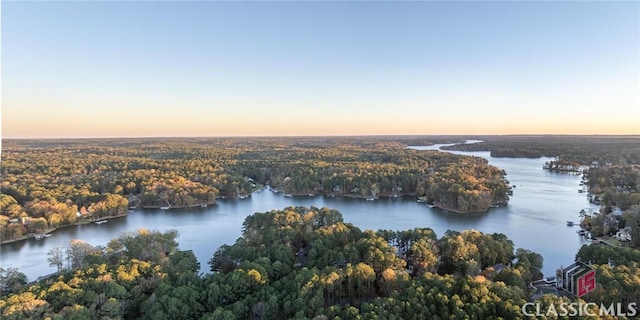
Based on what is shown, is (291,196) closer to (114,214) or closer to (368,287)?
(114,214)

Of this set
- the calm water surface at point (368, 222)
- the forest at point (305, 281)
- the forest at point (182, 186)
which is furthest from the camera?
the forest at point (182, 186)

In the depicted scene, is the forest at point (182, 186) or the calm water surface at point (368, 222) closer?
the calm water surface at point (368, 222)

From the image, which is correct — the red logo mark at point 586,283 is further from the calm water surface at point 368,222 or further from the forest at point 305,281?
the calm water surface at point 368,222

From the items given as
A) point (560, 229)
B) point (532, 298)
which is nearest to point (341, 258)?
A: point (532, 298)

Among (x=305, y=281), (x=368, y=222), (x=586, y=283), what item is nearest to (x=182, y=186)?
(x=368, y=222)

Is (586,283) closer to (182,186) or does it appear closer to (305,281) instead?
(305,281)

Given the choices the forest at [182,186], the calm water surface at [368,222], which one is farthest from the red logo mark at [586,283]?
the forest at [182,186]

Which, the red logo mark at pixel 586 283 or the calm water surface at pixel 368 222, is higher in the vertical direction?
the red logo mark at pixel 586 283
